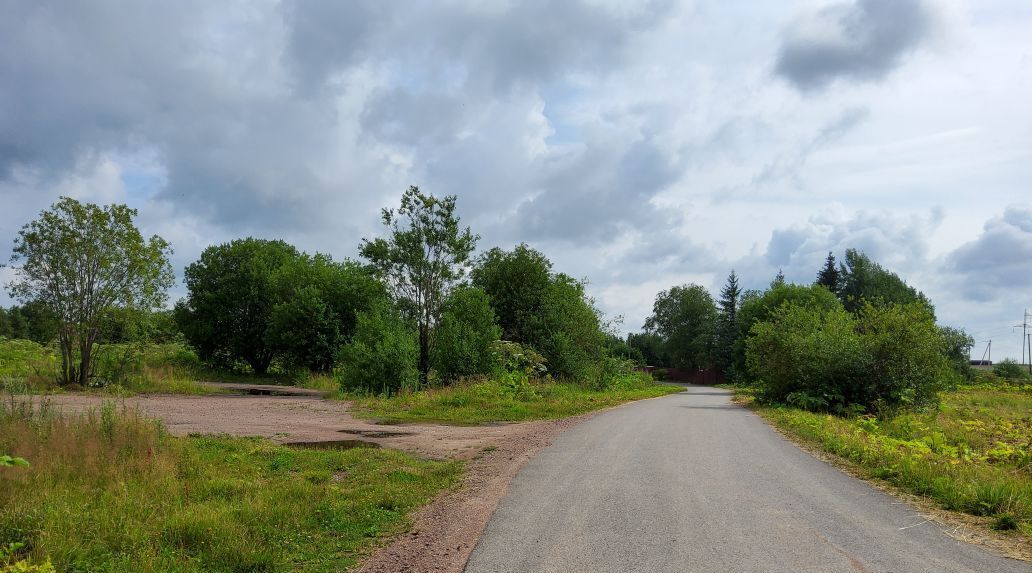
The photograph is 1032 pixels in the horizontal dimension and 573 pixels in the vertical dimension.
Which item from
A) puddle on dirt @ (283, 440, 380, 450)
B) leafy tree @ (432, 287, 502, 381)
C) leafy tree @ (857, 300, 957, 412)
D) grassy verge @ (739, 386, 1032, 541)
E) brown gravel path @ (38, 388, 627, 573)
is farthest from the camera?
leafy tree @ (432, 287, 502, 381)

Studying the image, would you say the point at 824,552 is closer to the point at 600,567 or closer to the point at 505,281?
the point at 600,567

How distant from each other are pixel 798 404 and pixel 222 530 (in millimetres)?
23143

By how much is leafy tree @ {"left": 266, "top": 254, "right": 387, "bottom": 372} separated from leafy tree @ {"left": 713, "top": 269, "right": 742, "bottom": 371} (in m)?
56.6

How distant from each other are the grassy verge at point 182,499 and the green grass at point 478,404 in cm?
815

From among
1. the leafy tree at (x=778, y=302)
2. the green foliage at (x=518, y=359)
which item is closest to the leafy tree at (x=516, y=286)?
the green foliage at (x=518, y=359)

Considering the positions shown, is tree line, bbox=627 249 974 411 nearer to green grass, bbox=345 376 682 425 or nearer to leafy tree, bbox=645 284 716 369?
green grass, bbox=345 376 682 425

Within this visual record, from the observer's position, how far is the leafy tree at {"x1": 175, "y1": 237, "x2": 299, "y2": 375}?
45.3 m

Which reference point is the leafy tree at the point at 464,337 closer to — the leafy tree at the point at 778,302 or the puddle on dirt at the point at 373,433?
the puddle on dirt at the point at 373,433

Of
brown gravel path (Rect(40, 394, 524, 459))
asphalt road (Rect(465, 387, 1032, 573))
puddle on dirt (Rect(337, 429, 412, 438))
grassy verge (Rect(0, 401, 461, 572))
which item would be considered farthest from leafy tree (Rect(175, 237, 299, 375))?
asphalt road (Rect(465, 387, 1032, 573))

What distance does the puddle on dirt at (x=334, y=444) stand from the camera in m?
12.0

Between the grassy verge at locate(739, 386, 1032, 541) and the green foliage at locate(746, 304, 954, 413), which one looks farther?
the green foliage at locate(746, 304, 954, 413)

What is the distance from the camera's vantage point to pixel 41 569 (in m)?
4.59

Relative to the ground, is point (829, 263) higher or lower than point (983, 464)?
higher

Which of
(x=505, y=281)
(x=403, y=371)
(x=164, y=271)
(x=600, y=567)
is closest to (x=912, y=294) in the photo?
(x=505, y=281)
